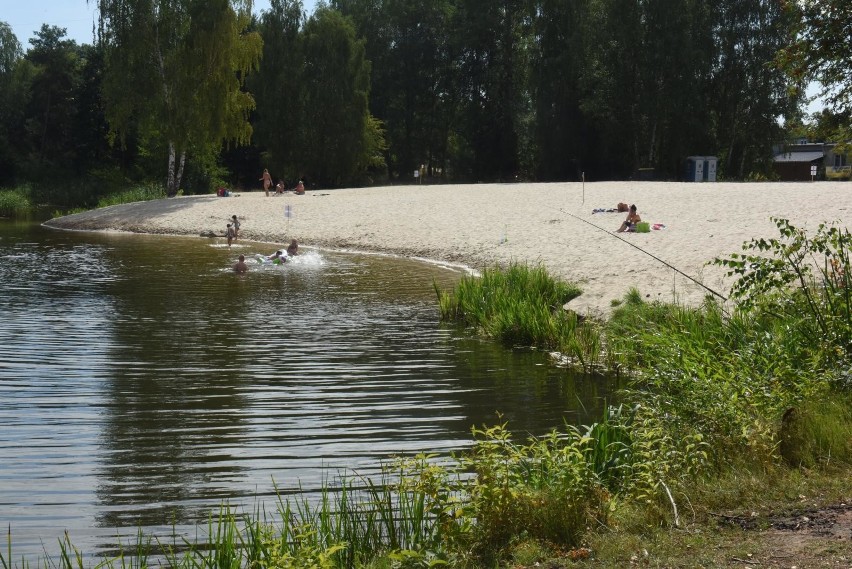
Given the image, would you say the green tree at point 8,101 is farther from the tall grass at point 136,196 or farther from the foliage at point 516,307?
the foliage at point 516,307

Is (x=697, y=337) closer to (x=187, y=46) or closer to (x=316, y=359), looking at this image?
(x=316, y=359)

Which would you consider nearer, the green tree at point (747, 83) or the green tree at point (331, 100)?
the green tree at point (747, 83)

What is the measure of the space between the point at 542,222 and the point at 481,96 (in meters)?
42.8

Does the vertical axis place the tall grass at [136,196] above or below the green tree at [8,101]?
below

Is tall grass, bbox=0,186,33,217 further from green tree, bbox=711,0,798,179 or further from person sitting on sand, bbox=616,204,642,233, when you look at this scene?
green tree, bbox=711,0,798,179

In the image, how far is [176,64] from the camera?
45.8 m

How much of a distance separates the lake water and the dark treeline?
102 ft

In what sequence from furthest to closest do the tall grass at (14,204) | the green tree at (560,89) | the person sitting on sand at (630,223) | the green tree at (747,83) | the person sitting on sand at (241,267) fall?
the green tree at (560,89)
the green tree at (747,83)
the tall grass at (14,204)
the person sitting on sand at (630,223)
the person sitting on sand at (241,267)

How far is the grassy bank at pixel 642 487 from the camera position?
5.45 metres

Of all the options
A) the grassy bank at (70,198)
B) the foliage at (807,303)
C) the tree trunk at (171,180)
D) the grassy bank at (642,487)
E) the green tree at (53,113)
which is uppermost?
the green tree at (53,113)

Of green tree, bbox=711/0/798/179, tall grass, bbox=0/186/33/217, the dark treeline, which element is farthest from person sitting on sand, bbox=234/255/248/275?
green tree, bbox=711/0/798/179


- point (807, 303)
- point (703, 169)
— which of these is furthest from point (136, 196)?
point (807, 303)

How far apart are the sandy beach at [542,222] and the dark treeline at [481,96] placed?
7939mm

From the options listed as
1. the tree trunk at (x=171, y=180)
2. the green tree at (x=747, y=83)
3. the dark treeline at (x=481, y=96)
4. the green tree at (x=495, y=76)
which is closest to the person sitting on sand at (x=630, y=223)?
the dark treeline at (x=481, y=96)
